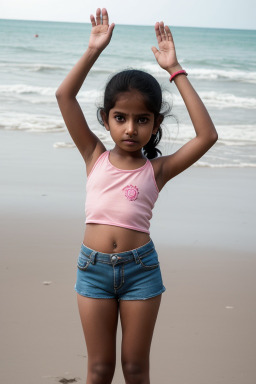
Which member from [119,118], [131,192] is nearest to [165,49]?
[119,118]

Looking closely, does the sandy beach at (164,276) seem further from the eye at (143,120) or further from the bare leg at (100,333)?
the eye at (143,120)

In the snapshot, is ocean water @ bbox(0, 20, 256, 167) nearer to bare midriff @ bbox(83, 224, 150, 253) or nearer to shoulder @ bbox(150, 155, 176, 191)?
shoulder @ bbox(150, 155, 176, 191)

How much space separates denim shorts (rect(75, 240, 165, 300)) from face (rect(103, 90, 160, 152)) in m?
0.39

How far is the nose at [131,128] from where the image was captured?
7.79 ft

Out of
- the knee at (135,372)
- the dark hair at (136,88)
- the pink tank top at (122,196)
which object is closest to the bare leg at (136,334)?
the knee at (135,372)

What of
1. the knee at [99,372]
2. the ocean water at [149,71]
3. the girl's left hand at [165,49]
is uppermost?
the ocean water at [149,71]

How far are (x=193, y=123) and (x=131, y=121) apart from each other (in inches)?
10.1

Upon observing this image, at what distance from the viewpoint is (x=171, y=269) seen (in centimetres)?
460

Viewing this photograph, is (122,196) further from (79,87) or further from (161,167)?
(79,87)

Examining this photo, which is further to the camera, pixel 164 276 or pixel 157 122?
pixel 164 276

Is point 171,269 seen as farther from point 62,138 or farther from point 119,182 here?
point 62,138

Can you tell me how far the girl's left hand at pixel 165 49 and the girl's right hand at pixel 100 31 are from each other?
0.63 feet

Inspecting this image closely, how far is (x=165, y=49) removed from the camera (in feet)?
8.32

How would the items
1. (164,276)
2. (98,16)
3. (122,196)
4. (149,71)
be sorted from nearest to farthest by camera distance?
(122,196)
(98,16)
(149,71)
(164,276)
